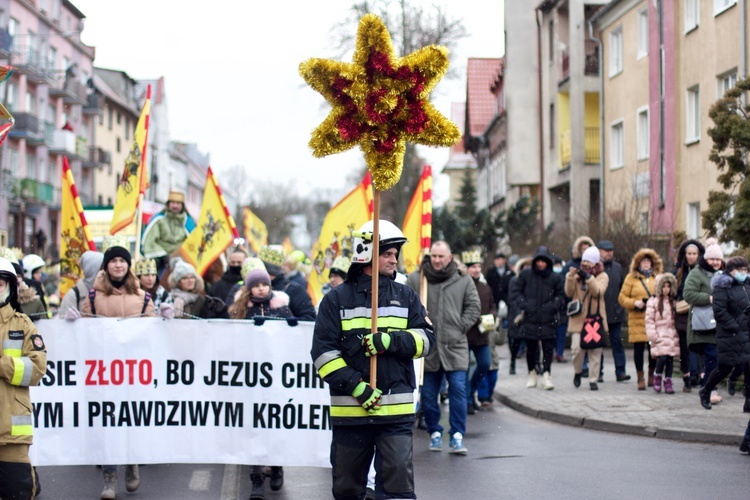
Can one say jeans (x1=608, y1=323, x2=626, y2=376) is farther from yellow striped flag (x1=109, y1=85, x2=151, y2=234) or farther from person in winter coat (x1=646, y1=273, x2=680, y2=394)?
yellow striped flag (x1=109, y1=85, x2=151, y2=234)

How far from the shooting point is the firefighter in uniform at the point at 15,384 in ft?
23.0

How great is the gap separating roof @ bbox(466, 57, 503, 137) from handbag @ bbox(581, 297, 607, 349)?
47.9m

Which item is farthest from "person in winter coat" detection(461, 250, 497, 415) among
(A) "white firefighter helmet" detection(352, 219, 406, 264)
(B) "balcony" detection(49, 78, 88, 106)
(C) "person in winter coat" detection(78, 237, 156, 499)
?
(B) "balcony" detection(49, 78, 88, 106)

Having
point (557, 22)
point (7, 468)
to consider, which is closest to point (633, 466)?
point (7, 468)

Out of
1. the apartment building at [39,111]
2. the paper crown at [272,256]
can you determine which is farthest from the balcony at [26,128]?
the paper crown at [272,256]

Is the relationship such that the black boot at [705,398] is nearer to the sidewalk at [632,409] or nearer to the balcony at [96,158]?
the sidewalk at [632,409]

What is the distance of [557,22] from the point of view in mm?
39250

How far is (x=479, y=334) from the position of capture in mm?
13844

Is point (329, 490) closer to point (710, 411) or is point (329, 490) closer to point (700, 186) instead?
point (710, 411)

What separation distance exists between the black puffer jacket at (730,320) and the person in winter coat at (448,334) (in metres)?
2.70

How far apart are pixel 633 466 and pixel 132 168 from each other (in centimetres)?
717

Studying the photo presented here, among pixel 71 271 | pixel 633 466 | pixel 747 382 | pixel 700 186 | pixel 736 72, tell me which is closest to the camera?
pixel 633 466

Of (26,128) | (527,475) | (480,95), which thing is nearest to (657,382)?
(527,475)

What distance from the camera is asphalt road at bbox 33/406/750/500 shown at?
896 cm
